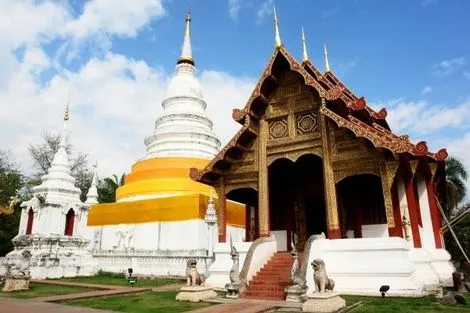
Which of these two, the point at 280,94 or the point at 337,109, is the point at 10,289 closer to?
the point at 280,94

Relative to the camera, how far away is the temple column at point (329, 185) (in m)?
10.4

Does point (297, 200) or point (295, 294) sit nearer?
point (295, 294)

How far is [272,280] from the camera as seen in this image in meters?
9.73

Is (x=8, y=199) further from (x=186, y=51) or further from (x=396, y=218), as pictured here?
(x=396, y=218)

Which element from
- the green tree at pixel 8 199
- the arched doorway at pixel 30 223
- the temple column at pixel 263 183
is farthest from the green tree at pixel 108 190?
the temple column at pixel 263 183

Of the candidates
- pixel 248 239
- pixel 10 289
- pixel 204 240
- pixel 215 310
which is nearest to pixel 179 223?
pixel 204 240

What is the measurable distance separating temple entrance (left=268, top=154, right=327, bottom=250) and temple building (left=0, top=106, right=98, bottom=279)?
32.7ft

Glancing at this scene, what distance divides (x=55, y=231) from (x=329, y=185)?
13.6 m

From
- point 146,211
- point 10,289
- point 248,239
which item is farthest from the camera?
point 146,211

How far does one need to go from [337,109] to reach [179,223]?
10.4 meters

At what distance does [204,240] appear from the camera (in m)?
18.4

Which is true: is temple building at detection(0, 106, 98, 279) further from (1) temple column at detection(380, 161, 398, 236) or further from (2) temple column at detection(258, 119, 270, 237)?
(1) temple column at detection(380, 161, 398, 236)

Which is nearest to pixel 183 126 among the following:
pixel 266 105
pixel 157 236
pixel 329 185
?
pixel 157 236

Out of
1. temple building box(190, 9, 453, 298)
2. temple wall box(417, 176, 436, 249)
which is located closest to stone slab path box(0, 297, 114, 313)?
temple building box(190, 9, 453, 298)
